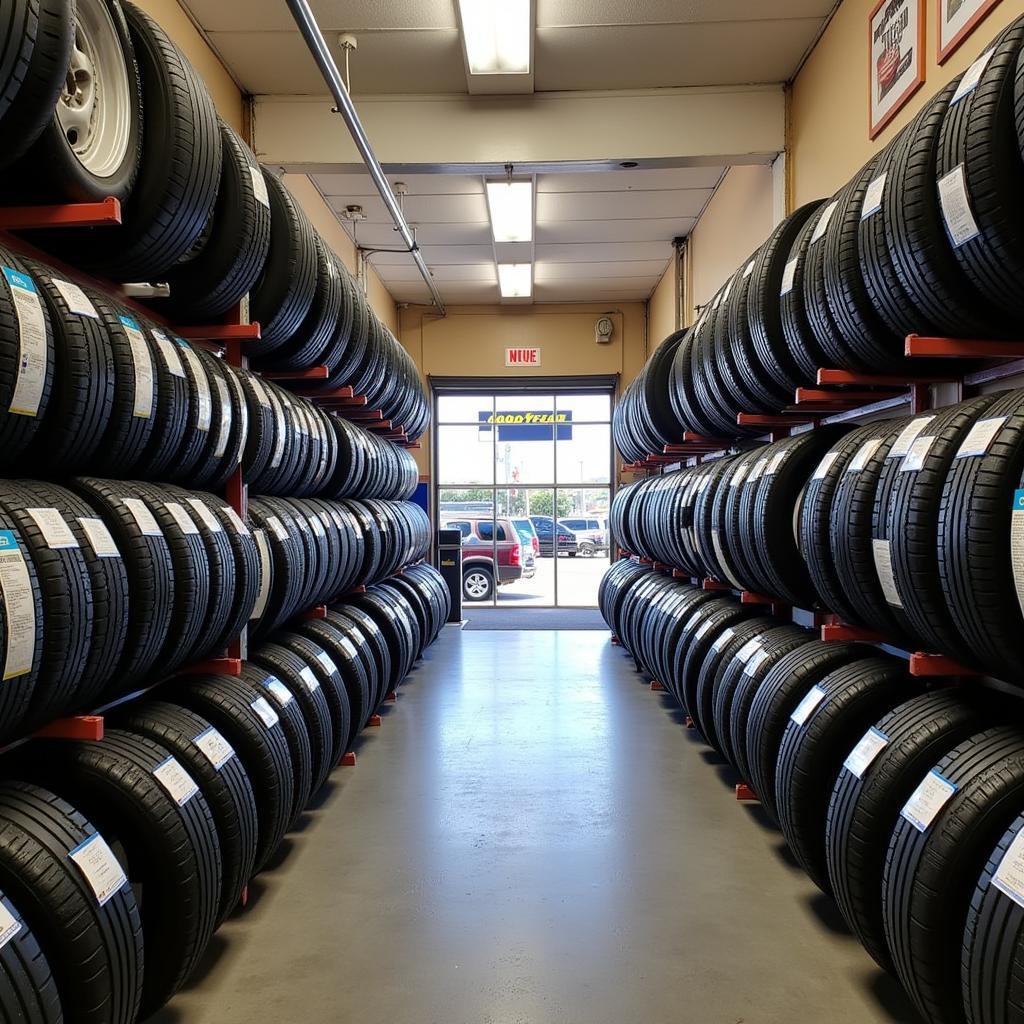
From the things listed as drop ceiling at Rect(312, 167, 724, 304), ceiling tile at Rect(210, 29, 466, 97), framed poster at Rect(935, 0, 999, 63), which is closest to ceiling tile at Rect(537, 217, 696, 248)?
drop ceiling at Rect(312, 167, 724, 304)

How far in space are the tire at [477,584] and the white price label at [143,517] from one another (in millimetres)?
9459

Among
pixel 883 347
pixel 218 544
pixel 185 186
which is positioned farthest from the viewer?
pixel 883 347

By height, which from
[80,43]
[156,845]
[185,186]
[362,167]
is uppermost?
[362,167]

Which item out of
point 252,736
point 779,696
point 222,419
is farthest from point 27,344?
point 779,696

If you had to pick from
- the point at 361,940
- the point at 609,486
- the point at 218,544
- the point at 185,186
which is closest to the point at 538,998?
the point at 361,940

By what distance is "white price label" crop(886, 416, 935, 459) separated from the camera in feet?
6.79

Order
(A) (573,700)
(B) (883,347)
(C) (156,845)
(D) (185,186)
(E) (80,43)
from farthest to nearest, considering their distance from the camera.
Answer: (A) (573,700) → (B) (883,347) → (D) (185,186) → (E) (80,43) → (C) (156,845)

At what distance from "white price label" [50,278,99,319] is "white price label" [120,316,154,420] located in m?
0.13

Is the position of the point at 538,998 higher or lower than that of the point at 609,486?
lower

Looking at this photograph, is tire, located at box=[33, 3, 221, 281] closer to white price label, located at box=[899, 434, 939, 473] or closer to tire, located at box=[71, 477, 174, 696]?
tire, located at box=[71, 477, 174, 696]

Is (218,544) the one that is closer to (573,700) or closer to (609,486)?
(573,700)

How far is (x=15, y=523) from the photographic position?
151 cm

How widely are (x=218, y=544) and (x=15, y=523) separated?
835mm

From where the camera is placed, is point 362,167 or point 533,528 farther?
point 533,528
